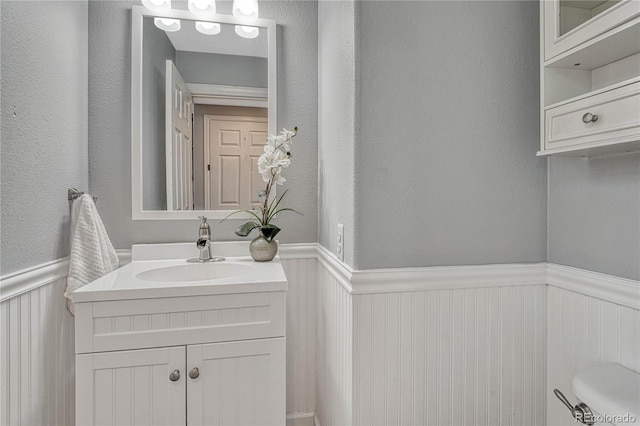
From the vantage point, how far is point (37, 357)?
3.88 feet

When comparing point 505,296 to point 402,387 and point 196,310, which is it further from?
point 196,310

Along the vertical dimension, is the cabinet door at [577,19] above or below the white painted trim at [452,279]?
above

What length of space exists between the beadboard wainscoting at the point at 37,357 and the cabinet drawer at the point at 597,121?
1660 mm

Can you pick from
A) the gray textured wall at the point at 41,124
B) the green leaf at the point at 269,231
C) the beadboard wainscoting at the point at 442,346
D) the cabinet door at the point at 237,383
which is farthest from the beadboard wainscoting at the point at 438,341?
the green leaf at the point at 269,231

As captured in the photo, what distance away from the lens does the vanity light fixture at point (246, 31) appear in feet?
5.43

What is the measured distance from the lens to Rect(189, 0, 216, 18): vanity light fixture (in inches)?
61.4

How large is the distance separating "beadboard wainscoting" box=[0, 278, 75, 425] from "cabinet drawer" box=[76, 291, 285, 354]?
0.18 meters

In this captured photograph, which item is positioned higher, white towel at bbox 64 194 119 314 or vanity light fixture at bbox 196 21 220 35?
vanity light fixture at bbox 196 21 220 35

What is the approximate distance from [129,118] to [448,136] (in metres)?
1.34

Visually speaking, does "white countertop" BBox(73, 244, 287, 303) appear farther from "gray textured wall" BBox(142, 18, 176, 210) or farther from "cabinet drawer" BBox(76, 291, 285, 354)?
"gray textured wall" BBox(142, 18, 176, 210)

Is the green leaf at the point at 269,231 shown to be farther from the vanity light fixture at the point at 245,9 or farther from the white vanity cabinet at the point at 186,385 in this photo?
the vanity light fixture at the point at 245,9

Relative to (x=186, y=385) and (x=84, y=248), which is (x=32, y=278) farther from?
(x=186, y=385)

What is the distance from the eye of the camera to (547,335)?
47.9 inches

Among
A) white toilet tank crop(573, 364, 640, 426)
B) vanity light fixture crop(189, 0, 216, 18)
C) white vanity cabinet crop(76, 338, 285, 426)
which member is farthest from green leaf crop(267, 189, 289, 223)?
white toilet tank crop(573, 364, 640, 426)
